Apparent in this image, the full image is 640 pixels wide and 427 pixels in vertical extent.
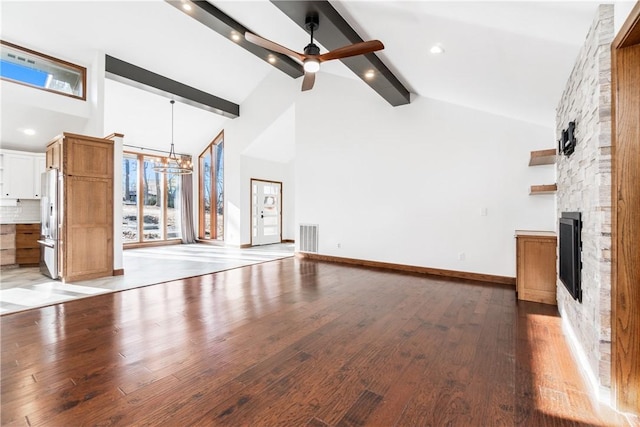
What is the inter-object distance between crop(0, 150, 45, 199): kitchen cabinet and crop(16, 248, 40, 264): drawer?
106 cm

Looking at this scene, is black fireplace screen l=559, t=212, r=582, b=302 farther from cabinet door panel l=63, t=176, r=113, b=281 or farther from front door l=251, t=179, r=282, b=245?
front door l=251, t=179, r=282, b=245

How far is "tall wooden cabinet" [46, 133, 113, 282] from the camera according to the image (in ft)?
15.1

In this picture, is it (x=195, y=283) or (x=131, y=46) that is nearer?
(x=195, y=283)

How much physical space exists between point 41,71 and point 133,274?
152 inches

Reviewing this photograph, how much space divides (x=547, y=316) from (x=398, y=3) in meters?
3.58

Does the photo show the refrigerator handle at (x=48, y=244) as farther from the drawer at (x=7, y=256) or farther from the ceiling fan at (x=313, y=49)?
the ceiling fan at (x=313, y=49)

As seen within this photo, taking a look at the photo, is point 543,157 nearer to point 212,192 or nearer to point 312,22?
point 312,22

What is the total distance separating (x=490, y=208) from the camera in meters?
4.75

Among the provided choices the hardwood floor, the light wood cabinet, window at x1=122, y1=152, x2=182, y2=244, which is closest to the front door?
window at x1=122, y1=152, x2=182, y2=244

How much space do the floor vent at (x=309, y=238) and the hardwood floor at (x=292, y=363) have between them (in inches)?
118

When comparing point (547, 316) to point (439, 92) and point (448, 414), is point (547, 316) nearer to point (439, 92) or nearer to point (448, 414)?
point (448, 414)

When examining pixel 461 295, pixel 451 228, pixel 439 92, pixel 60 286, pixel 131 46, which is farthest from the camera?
pixel 131 46

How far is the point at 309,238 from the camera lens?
6984 mm

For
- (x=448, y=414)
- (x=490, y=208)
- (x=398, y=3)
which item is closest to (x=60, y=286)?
(x=448, y=414)
